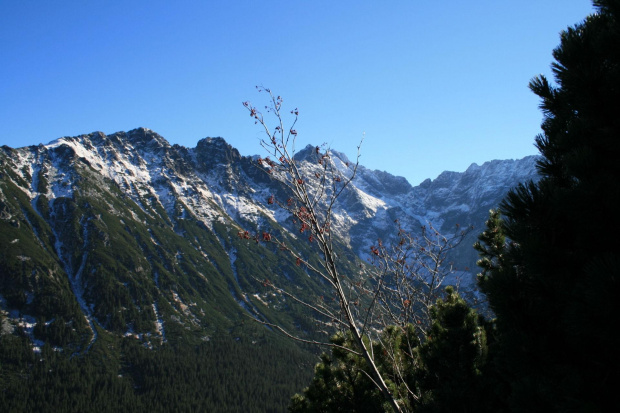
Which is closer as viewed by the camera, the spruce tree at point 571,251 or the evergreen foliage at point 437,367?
the spruce tree at point 571,251

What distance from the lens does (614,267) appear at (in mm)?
2791

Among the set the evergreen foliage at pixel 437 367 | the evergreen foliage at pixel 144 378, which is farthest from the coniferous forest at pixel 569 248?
the evergreen foliage at pixel 144 378

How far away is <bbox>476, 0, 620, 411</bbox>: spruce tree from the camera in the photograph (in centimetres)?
311

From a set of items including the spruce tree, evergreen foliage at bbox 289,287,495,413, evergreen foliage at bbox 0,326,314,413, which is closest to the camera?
the spruce tree

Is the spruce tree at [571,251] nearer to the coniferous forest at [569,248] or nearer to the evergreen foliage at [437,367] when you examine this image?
the coniferous forest at [569,248]

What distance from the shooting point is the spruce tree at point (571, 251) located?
3.11 meters

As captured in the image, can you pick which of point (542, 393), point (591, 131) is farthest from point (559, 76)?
point (542, 393)

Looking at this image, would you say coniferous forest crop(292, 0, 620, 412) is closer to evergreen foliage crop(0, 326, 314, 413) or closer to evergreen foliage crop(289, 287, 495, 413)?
evergreen foliage crop(289, 287, 495, 413)

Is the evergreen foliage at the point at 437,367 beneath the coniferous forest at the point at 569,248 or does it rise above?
beneath

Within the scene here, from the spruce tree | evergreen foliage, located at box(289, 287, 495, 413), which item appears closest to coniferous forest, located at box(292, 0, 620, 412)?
the spruce tree

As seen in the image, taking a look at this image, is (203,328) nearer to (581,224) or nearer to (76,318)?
(76,318)

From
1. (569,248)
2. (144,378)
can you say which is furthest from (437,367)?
(144,378)

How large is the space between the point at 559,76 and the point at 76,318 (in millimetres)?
210287

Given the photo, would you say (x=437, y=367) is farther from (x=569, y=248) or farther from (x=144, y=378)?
(x=144, y=378)
